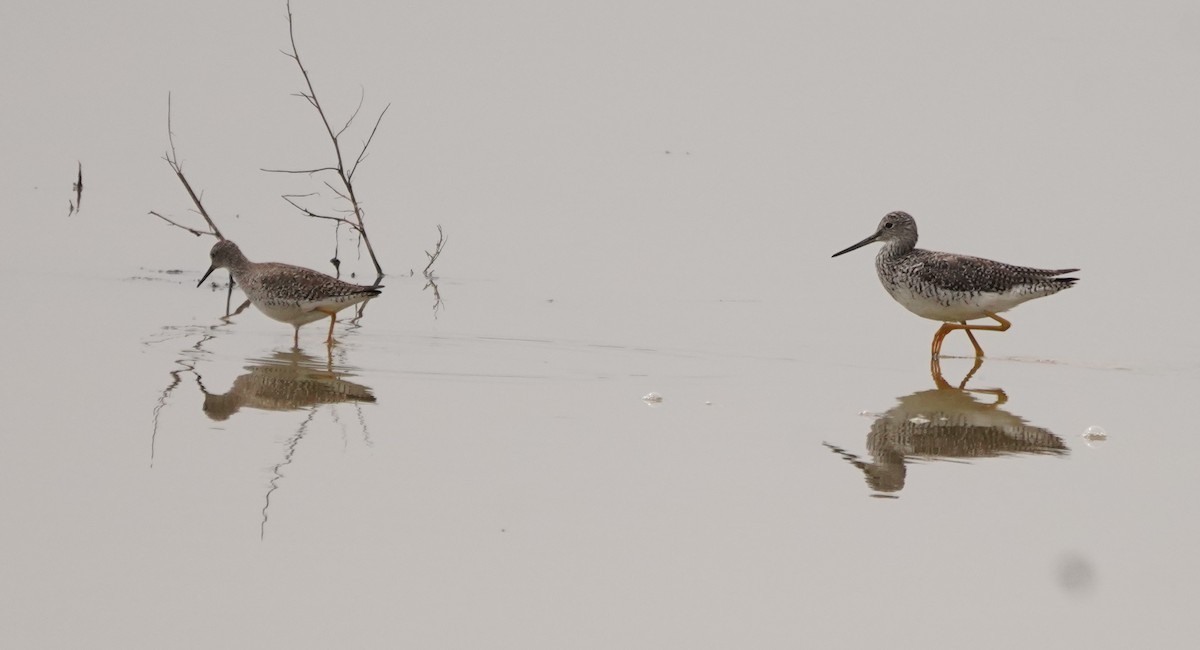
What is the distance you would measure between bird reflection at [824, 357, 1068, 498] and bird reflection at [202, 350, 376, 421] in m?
3.17

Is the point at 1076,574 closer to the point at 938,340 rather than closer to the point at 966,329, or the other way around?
the point at 938,340

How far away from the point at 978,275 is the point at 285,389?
6052 mm

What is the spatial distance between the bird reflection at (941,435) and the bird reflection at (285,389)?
125 inches

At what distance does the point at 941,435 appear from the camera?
379 inches

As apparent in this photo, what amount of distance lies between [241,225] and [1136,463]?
11.0m

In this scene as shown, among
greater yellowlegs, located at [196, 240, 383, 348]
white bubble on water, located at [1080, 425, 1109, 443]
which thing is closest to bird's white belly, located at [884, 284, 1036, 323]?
white bubble on water, located at [1080, 425, 1109, 443]

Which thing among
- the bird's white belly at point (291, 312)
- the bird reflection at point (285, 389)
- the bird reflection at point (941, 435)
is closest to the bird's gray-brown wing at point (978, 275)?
the bird reflection at point (941, 435)

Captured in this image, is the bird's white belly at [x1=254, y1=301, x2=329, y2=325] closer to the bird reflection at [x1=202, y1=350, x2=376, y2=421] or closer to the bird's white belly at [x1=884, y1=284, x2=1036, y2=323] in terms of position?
the bird reflection at [x1=202, y1=350, x2=376, y2=421]

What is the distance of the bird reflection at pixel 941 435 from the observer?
866cm

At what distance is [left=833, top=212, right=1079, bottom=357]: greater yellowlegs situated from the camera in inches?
510

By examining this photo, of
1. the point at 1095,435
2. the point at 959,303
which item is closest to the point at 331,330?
the point at 959,303

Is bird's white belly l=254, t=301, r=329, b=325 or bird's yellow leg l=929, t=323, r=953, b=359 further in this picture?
bird's yellow leg l=929, t=323, r=953, b=359

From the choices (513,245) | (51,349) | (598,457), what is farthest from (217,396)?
(513,245)

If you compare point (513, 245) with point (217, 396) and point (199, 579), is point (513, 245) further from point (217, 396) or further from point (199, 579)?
point (199, 579)
